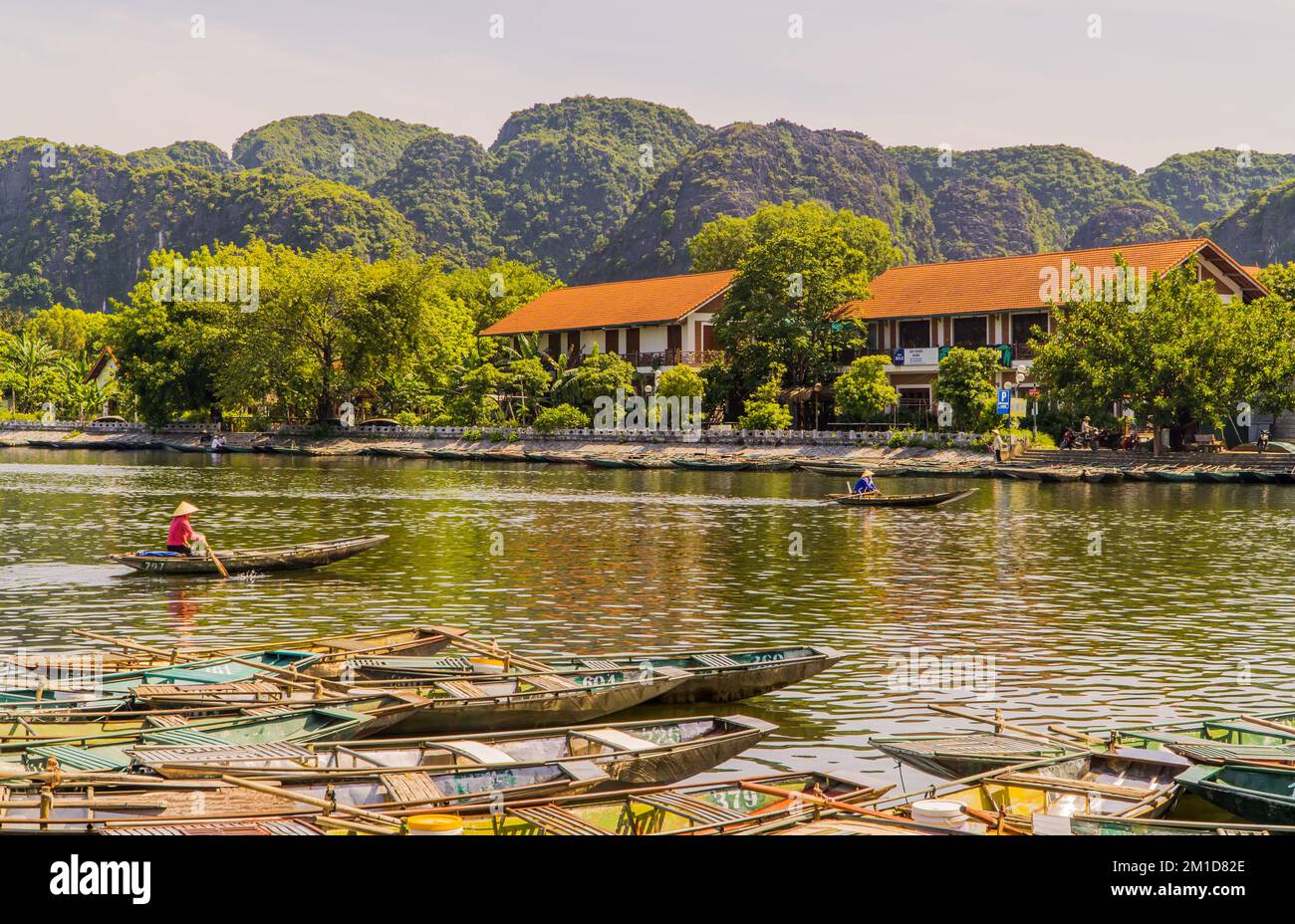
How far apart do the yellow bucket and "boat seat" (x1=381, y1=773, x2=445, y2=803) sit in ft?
1.25

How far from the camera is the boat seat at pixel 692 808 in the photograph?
1108 centimetres

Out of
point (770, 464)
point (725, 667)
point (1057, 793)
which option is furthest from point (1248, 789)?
point (770, 464)

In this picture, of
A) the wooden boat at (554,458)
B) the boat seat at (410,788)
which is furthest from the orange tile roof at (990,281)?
the boat seat at (410,788)

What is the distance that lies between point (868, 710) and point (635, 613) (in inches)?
318

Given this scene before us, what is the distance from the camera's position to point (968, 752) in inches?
524

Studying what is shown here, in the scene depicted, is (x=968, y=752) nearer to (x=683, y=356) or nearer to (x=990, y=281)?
(x=990, y=281)

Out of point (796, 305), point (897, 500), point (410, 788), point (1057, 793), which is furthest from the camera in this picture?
point (796, 305)

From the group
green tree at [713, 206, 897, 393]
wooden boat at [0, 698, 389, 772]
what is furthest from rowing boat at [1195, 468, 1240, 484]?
wooden boat at [0, 698, 389, 772]

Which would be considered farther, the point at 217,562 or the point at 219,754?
the point at 217,562

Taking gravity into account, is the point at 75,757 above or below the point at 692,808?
above

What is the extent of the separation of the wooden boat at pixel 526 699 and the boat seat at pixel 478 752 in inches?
68.1

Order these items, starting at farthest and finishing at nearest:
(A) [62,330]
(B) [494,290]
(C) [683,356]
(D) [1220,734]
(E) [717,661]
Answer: (A) [62,330]
(B) [494,290]
(C) [683,356]
(E) [717,661]
(D) [1220,734]

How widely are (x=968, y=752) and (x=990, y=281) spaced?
6392cm

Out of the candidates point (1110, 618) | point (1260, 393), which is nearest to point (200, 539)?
point (1110, 618)
